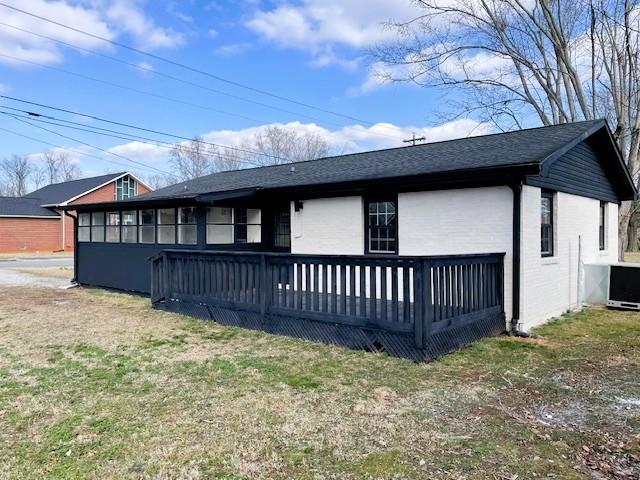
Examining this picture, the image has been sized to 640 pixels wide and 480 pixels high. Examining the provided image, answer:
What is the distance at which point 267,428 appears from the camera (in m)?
3.58

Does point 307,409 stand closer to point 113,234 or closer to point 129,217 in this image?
point 129,217

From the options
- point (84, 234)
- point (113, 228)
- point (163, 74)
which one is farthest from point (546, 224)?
point (163, 74)

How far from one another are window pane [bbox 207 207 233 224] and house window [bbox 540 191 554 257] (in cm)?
688

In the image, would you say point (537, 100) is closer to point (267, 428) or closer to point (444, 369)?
point (444, 369)

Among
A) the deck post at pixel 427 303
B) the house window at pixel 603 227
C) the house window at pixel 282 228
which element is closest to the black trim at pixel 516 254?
the deck post at pixel 427 303

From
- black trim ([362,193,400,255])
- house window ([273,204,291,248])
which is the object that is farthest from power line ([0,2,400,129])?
black trim ([362,193,400,255])

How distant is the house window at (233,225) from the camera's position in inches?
435

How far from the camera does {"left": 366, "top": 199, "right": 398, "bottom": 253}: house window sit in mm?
8570

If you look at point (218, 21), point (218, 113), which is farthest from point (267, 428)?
point (218, 113)

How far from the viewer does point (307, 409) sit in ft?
13.0

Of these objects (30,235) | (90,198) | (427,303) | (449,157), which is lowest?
(427,303)

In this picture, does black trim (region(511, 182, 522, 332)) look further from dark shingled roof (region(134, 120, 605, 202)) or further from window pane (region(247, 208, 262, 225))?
window pane (region(247, 208, 262, 225))

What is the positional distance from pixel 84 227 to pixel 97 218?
892 mm

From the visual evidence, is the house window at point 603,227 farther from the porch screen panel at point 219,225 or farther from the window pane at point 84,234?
the window pane at point 84,234
